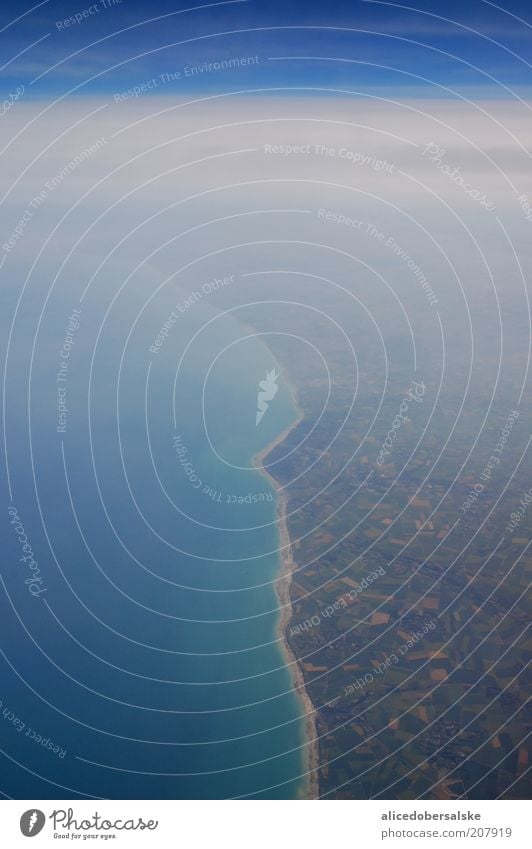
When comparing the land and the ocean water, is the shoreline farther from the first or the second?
the ocean water

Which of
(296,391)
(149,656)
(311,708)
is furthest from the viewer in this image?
(296,391)

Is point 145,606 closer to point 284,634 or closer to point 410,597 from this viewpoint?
point 284,634

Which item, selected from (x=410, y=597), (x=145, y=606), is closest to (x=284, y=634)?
(x=410, y=597)

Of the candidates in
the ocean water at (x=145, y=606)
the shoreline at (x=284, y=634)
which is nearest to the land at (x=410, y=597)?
the shoreline at (x=284, y=634)

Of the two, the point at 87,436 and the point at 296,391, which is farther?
the point at 296,391
